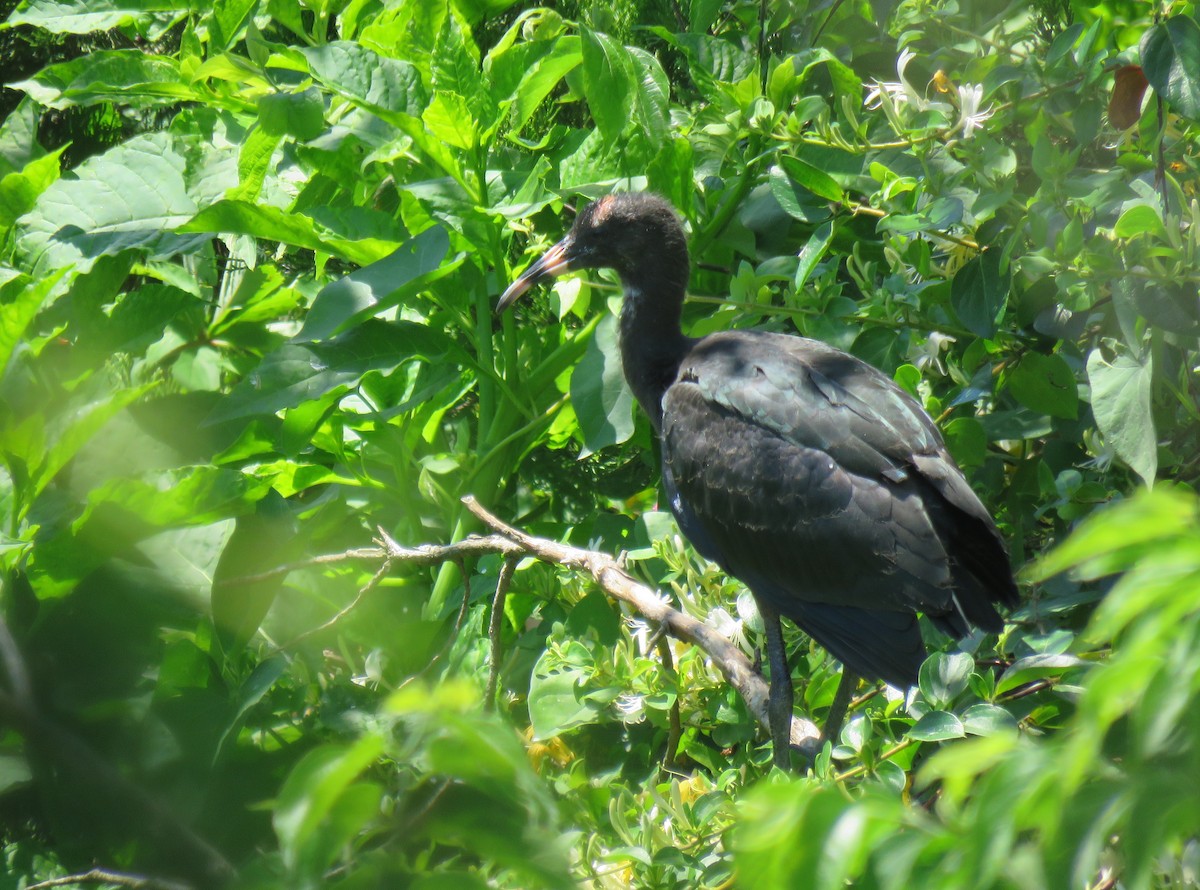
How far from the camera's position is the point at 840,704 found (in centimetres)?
266

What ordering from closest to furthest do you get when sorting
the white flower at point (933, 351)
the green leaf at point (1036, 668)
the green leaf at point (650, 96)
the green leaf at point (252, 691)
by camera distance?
the green leaf at point (252, 691) → the green leaf at point (1036, 668) → the white flower at point (933, 351) → the green leaf at point (650, 96)

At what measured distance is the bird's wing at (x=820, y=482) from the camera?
2.40 metres

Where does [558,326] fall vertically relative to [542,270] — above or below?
below

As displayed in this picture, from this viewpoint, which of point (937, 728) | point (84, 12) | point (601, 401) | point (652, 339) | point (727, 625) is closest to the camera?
point (937, 728)

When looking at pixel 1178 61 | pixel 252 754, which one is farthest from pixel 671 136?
pixel 252 754

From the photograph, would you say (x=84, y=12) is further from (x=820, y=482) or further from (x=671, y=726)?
(x=671, y=726)

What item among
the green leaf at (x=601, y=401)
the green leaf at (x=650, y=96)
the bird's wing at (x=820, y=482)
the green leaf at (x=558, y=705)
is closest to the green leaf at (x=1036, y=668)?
the bird's wing at (x=820, y=482)

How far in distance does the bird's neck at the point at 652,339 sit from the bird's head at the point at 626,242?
48 millimetres

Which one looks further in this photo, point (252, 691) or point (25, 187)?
point (25, 187)

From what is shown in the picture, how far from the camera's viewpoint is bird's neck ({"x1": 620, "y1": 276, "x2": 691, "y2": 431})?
3.00 meters

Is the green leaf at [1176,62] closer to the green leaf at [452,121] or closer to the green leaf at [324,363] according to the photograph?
the green leaf at [452,121]

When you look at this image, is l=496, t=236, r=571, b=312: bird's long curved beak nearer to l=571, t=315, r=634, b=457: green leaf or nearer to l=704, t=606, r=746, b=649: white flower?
l=571, t=315, r=634, b=457: green leaf

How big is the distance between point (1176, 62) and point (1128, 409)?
670 mm

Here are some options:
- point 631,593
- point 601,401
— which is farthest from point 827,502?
point 601,401
